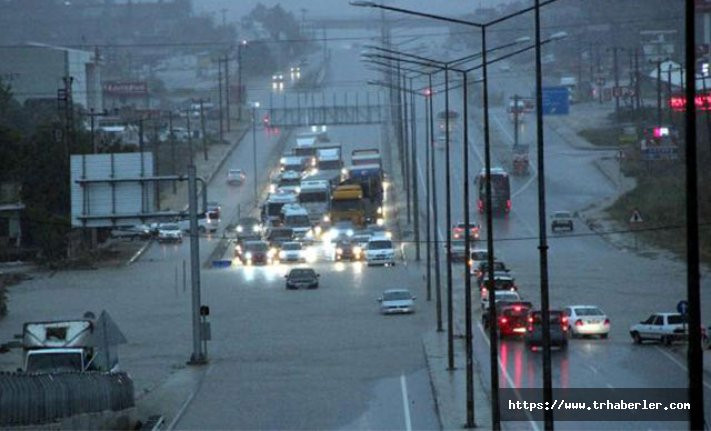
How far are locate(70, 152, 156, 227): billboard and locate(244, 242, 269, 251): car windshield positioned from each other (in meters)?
20.6

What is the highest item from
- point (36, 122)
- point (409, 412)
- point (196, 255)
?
point (36, 122)

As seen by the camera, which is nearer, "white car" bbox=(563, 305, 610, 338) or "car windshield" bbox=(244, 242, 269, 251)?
"white car" bbox=(563, 305, 610, 338)

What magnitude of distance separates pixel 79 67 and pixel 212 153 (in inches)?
687

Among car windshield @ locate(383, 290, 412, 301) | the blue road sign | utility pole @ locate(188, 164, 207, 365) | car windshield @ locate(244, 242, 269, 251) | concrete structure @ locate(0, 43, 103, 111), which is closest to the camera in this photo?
utility pole @ locate(188, 164, 207, 365)

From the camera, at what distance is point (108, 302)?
4325 centimetres

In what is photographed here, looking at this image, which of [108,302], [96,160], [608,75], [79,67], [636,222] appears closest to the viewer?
[96,160]

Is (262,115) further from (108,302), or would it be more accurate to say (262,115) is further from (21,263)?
(108,302)

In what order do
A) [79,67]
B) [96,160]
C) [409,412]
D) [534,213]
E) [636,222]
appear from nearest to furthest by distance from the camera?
[409,412] < [96,160] < [636,222] < [534,213] < [79,67]

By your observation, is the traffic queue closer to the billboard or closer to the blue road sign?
the blue road sign

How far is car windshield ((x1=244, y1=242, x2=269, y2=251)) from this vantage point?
173 feet

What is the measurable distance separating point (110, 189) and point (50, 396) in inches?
503

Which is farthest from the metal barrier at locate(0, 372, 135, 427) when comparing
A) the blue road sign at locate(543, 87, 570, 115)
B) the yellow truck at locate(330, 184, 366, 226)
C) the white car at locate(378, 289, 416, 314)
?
the blue road sign at locate(543, 87, 570, 115)

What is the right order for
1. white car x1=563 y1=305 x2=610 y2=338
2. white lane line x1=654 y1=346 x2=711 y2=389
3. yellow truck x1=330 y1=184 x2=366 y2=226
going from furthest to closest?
1. yellow truck x1=330 y1=184 x2=366 y2=226
2. white car x1=563 y1=305 x2=610 y2=338
3. white lane line x1=654 y1=346 x2=711 y2=389

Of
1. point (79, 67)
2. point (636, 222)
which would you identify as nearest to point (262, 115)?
point (79, 67)
